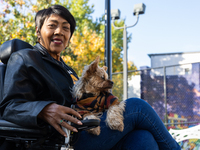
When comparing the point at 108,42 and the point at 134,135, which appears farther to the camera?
the point at 108,42

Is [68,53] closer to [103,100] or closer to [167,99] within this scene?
[167,99]

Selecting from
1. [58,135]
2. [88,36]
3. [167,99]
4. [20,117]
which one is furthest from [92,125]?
[88,36]

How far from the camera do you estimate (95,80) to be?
1853 mm

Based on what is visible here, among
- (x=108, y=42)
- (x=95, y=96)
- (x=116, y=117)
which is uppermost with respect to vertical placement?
(x=108, y=42)

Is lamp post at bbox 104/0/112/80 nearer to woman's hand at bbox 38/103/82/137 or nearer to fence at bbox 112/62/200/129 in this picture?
woman's hand at bbox 38/103/82/137

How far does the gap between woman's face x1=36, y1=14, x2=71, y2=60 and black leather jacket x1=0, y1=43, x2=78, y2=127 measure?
159 millimetres

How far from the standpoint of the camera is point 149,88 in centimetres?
682

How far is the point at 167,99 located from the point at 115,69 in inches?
341

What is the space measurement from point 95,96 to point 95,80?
0.16 meters

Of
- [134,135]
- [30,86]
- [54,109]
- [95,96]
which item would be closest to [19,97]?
[30,86]

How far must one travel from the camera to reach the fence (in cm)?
597

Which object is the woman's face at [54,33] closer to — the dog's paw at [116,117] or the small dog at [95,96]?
the small dog at [95,96]

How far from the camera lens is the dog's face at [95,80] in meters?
1.82

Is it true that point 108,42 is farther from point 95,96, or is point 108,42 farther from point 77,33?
point 77,33
